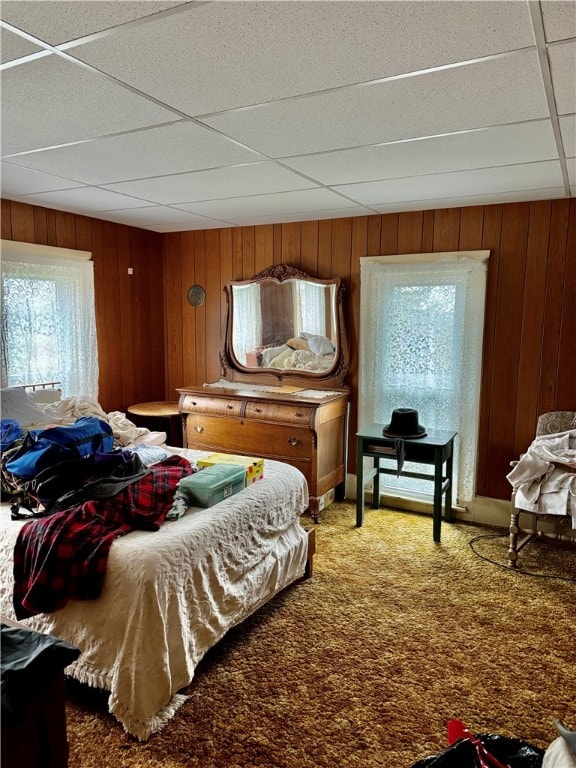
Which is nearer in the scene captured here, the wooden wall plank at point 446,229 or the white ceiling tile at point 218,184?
the white ceiling tile at point 218,184

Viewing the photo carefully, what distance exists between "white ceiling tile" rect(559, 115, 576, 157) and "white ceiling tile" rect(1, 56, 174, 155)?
5.11 ft

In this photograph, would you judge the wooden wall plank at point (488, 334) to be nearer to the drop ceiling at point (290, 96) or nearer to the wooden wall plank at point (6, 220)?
the drop ceiling at point (290, 96)

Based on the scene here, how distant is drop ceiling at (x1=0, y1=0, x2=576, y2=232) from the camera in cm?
142

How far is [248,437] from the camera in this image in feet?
13.7

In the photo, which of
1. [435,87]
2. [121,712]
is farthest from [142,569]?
[435,87]

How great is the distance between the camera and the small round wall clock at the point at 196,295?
4988mm

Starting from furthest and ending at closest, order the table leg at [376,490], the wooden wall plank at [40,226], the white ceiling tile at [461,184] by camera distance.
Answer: the table leg at [376,490], the wooden wall plank at [40,226], the white ceiling tile at [461,184]

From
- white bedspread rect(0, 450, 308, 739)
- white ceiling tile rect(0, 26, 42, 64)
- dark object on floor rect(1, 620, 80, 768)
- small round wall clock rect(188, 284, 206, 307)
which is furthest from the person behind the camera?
small round wall clock rect(188, 284, 206, 307)

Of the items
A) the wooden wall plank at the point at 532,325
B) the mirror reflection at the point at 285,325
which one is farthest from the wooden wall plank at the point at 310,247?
the wooden wall plank at the point at 532,325

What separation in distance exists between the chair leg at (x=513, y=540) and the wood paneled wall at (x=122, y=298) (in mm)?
3319

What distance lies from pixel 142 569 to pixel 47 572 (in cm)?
38

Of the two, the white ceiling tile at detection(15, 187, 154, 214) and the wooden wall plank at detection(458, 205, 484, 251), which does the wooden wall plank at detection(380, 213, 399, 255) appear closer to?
the wooden wall plank at detection(458, 205, 484, 251)

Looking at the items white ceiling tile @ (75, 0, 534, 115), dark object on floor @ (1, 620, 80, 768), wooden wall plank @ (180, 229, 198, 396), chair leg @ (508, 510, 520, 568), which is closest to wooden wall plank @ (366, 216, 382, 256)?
wooden wall plank @ (180, 229, 198, 396)

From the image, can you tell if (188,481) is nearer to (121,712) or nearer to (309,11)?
(121,712)
